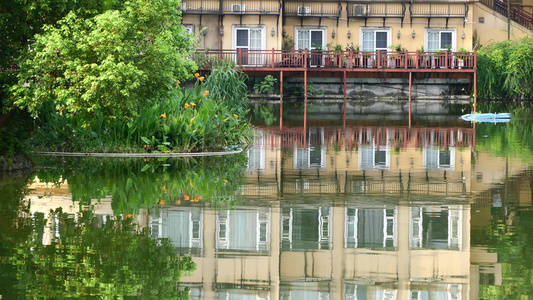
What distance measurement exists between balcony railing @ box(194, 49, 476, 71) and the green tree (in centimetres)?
2387

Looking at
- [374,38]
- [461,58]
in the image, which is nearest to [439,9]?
[374,38]

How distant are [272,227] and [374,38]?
35298 millimetres

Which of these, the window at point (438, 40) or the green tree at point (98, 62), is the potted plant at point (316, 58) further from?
the green tree at point (98, 62)

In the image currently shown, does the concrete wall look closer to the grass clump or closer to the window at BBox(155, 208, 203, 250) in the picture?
the grass clump

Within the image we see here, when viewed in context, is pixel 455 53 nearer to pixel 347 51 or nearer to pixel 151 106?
pixel 347 51

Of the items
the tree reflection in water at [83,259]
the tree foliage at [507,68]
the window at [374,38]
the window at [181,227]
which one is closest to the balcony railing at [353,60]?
the tree foliage at [507,68]

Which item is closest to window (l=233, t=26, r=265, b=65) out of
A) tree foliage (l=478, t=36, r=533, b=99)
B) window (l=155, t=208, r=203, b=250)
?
tree foliage (l=478, t=36, r=533, b=99)

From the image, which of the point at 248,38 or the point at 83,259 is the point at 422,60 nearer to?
the point at 248,38

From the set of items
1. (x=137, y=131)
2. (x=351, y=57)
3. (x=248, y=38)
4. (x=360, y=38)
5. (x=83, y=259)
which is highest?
(x=360, y=38)

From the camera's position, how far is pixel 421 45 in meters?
46.3

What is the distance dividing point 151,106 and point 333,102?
24.3m

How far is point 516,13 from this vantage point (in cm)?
4956

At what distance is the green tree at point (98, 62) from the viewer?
54.4ft

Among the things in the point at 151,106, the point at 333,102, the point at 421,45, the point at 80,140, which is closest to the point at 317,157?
the point at 151,106
